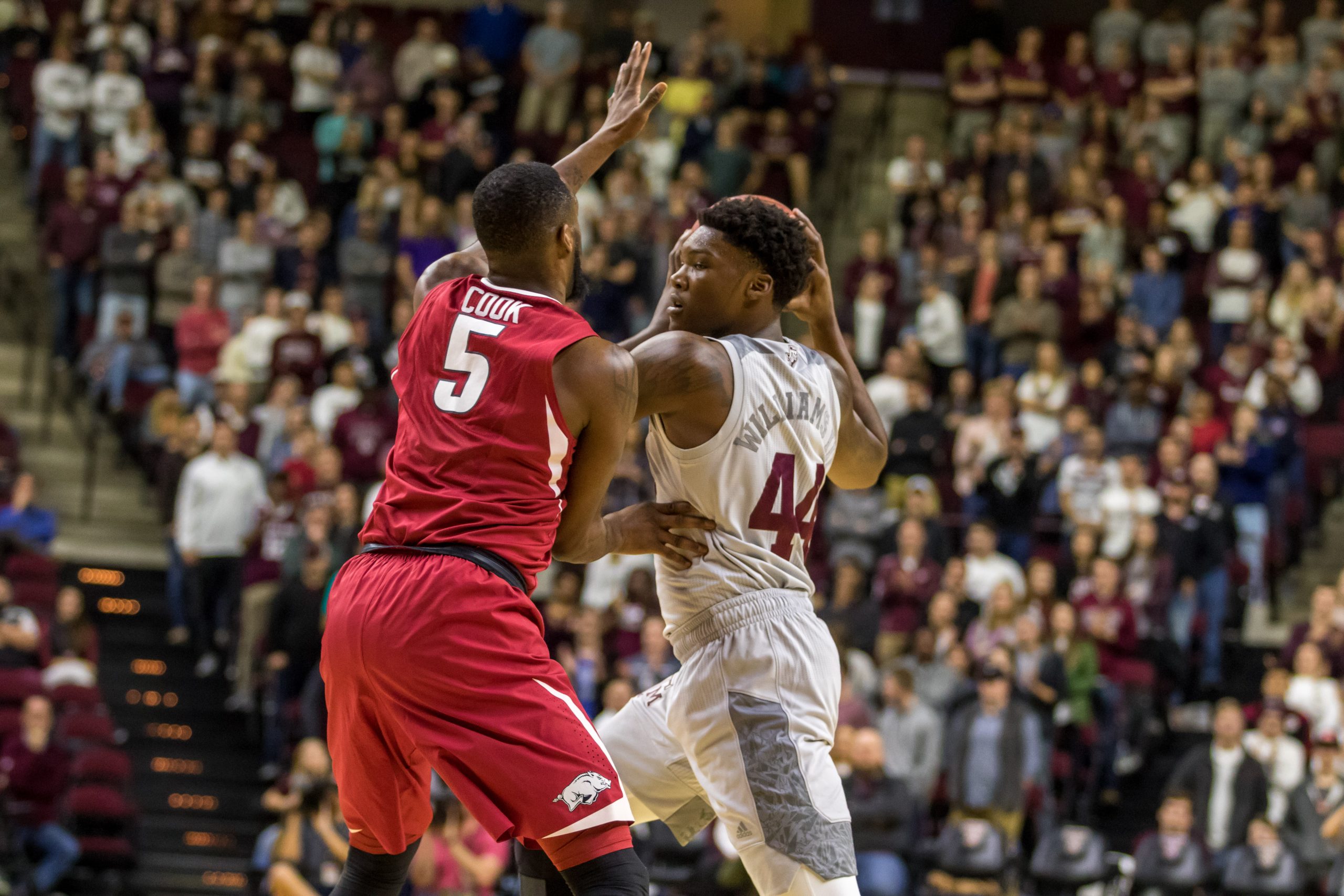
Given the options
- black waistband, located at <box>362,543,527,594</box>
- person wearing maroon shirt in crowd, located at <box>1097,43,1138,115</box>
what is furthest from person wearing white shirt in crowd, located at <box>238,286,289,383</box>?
black waistband, located at <box>362,543,527,594</box>

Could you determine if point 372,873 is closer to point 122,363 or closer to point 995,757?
point 995,757

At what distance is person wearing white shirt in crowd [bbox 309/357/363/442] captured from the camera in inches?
522

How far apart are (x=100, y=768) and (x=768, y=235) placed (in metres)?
7.53

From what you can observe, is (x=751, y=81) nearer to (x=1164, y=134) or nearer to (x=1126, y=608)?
(x=1164, y=134)

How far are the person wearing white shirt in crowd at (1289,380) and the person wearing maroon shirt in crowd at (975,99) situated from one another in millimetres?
4548

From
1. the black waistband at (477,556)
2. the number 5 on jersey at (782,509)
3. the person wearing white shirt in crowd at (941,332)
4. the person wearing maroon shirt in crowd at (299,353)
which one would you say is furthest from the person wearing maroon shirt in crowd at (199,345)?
the black waistband at (477,556)

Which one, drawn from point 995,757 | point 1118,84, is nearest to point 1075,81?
point 1118,84

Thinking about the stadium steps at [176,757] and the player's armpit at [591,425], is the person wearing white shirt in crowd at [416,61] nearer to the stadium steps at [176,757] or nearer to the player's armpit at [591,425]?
the stadium steps at [176,757]

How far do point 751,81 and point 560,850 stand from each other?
564 inches

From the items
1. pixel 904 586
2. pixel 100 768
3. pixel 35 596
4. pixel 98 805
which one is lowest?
pixel 98 805

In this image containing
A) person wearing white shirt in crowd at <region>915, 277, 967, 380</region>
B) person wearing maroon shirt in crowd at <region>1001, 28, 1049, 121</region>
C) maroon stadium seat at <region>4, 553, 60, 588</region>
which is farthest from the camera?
person wearing maroon shirt in crowd at <region>1001, 28, 1049, 121</region>

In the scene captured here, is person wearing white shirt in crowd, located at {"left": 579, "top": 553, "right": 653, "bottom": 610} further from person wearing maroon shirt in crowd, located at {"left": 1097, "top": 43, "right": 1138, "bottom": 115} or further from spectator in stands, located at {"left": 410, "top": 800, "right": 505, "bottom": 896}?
person wearing maroon shirt in crowd, located at {"left": 1097, "top": 43, "right": 1138, "bottom": 115}

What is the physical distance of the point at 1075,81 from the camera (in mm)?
17125

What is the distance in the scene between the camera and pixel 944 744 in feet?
36.0
